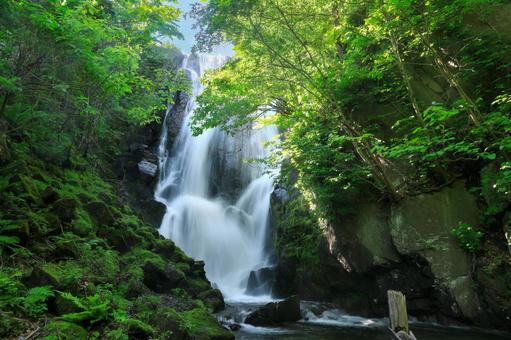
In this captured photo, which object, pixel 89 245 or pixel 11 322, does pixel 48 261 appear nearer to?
pixel 89 245

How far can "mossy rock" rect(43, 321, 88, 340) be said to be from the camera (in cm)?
440

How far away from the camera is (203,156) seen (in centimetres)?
2445

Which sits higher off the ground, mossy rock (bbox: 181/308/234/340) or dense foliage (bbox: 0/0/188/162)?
dense foliage (bbox: 0/0/188/162)

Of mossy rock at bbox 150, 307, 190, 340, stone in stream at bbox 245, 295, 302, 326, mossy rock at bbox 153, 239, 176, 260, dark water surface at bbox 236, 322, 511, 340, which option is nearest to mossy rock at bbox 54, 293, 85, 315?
mossy rock at bbox 150, 307, 190, 340

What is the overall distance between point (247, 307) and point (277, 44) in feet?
27.1

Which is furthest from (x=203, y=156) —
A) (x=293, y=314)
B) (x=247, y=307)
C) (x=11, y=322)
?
(x=11, y=322)

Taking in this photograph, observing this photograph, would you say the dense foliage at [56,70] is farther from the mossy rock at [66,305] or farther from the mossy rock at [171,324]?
the mossy rock at [171,324]

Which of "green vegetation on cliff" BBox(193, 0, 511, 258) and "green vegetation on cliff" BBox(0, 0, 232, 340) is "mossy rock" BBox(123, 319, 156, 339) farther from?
"green vegetation on cliff" BBox(193, 0, 511, 258)

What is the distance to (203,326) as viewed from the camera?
282 inches

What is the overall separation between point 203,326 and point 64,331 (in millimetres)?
3152

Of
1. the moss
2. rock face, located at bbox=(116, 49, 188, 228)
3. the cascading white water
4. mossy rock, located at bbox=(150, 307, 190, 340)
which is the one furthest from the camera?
rock face, located at bbox=(116, 49, 188, 228)

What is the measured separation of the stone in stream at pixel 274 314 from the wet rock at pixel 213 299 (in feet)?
3.68

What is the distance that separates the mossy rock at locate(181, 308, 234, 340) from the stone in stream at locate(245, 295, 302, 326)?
240 centimetres

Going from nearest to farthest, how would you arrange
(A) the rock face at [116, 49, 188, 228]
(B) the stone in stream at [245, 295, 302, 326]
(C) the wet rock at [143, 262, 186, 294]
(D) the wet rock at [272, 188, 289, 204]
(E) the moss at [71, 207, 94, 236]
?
1. (E) the moss at [71, 207, 94, 236]
2. (C) the wet rock at [143, 262, 186, 294]
3. (B) the stone in stream at [245, 295, 302, 326]
4. (D) the wet rock at [272, 188, 289, 204]
5. (A) the rock face at [116, 49, 188, 228]
